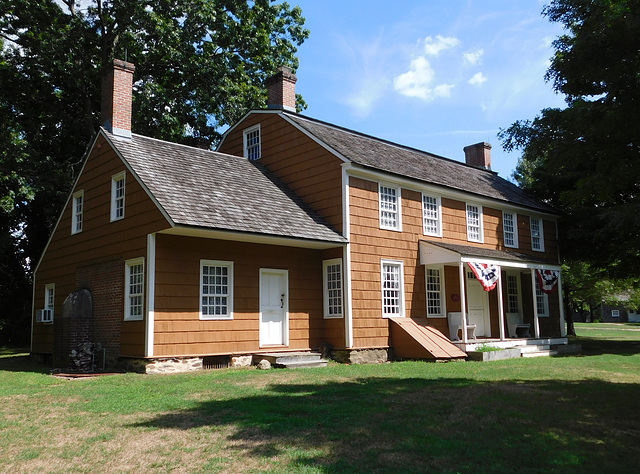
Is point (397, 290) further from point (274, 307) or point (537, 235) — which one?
point (537, 235)

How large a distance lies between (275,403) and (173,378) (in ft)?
13.0

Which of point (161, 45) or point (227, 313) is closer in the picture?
point (227, 313)

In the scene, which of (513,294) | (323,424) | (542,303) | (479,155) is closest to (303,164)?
(513,294)

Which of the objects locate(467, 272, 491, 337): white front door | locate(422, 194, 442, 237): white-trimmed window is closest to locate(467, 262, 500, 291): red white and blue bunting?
locate(422, 194, 442, 237): white-trimmed window

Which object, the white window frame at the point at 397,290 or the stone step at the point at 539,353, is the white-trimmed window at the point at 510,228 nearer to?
the stone step at the point at 539,353

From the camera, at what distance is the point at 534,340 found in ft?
62.5

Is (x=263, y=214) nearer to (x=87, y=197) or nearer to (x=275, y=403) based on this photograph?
(x=87, y=197)

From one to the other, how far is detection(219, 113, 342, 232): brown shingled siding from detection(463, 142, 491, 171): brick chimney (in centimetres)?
1179

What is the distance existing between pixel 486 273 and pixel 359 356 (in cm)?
515

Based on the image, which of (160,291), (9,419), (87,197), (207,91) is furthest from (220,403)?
(207,91)

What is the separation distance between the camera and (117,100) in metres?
15.9

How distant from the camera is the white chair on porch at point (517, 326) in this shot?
2058 cm

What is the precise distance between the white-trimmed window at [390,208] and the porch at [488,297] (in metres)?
1.24

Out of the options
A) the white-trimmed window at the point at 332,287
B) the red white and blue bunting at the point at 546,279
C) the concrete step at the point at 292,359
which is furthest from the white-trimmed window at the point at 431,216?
the concrete step at the point at 292,359
